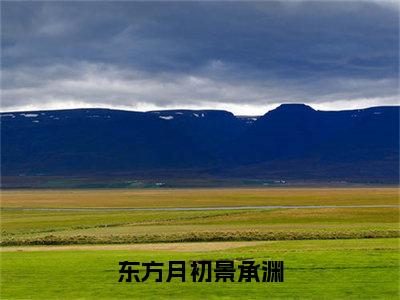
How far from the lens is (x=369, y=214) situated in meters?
84.1

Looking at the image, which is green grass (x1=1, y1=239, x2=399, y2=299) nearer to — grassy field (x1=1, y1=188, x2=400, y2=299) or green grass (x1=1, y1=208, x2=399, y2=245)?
grassy field (x1=1, y1=188, x2=400, y2=299)

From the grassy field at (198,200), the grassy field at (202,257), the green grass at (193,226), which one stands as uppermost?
the grassy field at (202,257)

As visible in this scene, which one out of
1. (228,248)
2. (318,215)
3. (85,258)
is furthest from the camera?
(318,215)

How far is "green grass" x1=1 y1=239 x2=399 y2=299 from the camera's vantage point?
26141 mm

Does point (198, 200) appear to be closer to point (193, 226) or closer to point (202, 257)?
point (193, 226)

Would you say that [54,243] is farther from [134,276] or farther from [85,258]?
[134,276]

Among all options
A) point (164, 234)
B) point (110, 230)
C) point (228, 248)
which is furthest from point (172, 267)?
point (110, 230)

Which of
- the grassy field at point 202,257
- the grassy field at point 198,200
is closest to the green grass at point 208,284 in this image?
the grassy field at point 202,257

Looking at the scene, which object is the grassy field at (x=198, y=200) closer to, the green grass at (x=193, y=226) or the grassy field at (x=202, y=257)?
the green grass at (x=193, y=226)

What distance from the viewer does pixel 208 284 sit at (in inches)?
1093

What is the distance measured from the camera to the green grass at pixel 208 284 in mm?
26141

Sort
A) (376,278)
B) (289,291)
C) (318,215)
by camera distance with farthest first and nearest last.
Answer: (318,215), (376,278), (289,291)

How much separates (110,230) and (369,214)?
34040mm

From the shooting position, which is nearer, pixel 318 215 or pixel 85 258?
pixel 85 258
